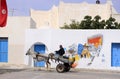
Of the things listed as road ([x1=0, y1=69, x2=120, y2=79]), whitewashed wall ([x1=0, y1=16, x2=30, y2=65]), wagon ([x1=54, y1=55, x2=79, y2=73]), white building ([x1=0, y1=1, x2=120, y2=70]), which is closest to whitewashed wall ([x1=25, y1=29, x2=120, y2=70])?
white building ([x1=0, y1=1, x2=120, y2=70])

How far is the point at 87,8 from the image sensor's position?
6184 cm

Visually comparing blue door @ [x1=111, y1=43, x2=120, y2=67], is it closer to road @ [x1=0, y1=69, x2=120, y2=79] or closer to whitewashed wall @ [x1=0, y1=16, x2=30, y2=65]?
road @ [x1=0, y1=69, x2=120, y2=79]

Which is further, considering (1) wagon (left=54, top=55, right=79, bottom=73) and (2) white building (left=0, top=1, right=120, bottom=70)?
(2) white building (left=0, top=1, right=120, bottom=70)

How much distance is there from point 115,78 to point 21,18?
16065 millimetres

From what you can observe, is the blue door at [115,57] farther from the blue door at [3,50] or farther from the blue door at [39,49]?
the blue door at [3,50]

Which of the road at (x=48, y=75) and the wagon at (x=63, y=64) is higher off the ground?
the wagon at (x=63, y=64)

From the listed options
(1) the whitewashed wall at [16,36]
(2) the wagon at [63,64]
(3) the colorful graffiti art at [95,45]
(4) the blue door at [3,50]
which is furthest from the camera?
(4) the blue door at [3,50]

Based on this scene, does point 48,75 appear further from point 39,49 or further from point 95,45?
point 39,49

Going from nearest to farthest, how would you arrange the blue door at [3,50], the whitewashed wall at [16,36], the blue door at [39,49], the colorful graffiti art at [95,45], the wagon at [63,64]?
the wagon at [63,64] < the colorful graffiti art at [95,45] < the blue door at [39,49] < the whitewashed wall at [16,36] < the blue door at [3,50]

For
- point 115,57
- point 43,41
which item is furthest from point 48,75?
point 43,41

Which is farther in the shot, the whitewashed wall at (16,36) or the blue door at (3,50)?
the blue door at (3,50)

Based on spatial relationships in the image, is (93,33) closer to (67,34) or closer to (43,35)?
(67,34)

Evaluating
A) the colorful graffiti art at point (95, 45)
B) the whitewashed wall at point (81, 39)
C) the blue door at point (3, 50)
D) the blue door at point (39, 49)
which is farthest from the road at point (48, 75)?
the blue door at point (3, 50)

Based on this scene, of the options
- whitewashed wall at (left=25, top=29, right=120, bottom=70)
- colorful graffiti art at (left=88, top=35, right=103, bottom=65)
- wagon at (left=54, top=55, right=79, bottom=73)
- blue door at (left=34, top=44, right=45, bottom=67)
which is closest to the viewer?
wagon at (left=54, top=55, right=79, bottom=73)
